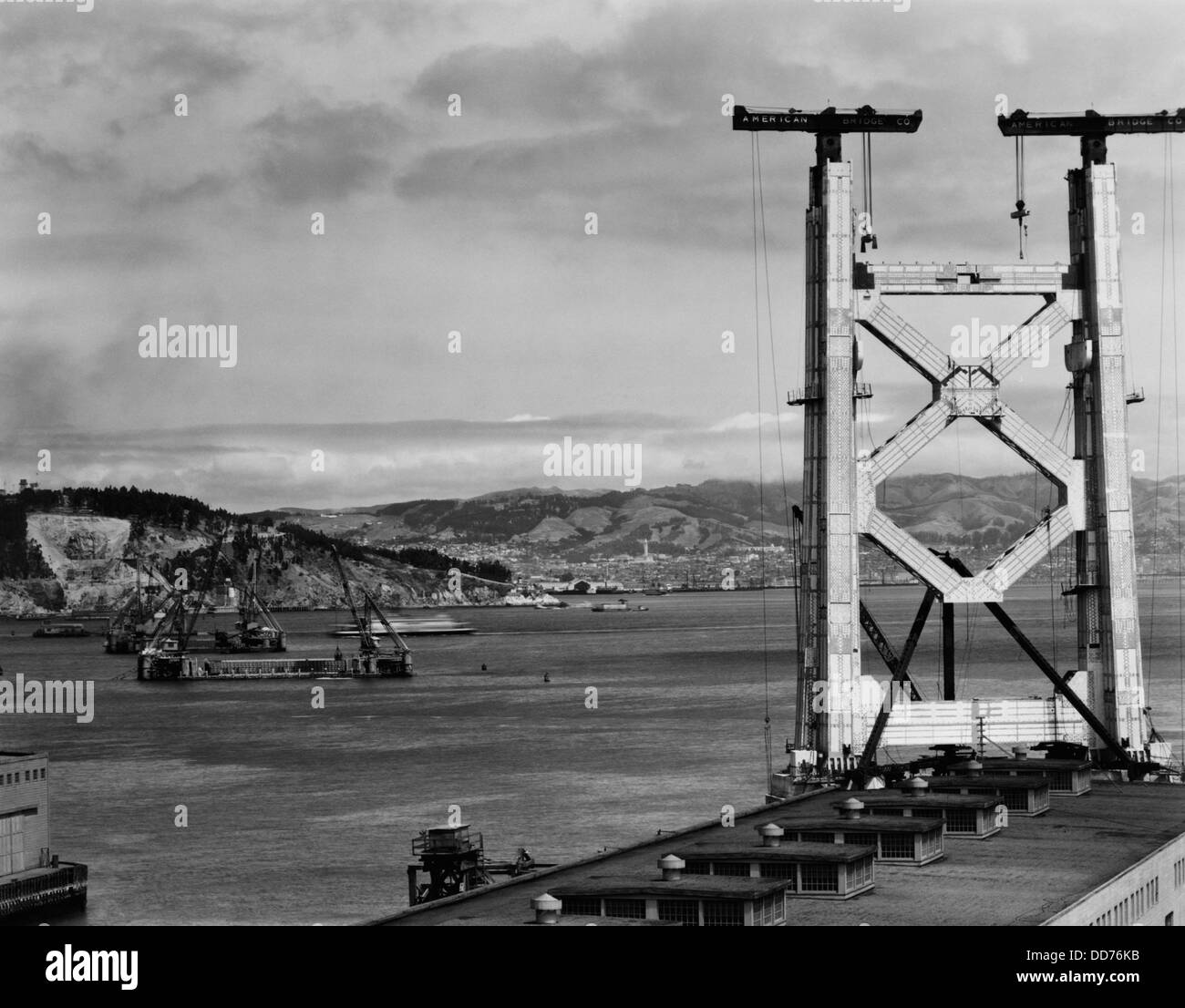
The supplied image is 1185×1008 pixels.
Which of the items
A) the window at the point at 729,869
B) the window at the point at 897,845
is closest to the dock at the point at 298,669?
the window at the point at 897,845

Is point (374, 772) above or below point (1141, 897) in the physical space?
below

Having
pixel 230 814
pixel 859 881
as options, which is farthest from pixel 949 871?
pixel 230 814

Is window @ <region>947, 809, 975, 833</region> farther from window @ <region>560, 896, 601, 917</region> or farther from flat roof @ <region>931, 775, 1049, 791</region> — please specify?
window @ <region>560, 896, 601, 917</region>

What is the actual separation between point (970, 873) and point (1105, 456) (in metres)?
16.6

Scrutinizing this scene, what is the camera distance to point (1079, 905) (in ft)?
102

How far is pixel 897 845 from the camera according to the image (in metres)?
36.5

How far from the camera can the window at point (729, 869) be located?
110 feet

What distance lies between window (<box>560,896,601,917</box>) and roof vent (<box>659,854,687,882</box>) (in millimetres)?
1700

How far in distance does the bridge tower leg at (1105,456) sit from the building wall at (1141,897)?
10.2 m

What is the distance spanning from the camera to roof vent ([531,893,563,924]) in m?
28.6

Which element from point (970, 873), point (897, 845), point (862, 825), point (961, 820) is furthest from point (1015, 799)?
point (970, 873)
